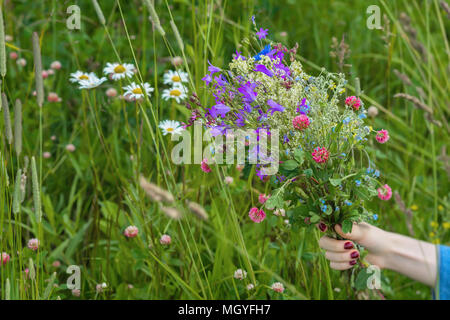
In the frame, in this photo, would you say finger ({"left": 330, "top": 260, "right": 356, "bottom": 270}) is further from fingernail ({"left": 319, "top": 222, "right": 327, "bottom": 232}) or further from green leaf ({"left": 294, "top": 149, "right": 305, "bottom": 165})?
green leaf ({"left": 294, "top": 149, "right": 305, "bottom": 165})

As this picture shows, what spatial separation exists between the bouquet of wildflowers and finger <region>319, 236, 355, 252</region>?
9 cm

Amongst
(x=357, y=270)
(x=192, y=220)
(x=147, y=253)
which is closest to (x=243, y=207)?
(x=192, y=220)

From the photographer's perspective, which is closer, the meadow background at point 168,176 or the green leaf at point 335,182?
the green leaf at point 335,182

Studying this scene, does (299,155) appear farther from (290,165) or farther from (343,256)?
(343,256)

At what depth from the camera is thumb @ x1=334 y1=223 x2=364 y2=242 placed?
97 cm

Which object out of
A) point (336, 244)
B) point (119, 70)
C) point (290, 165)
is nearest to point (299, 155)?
point (290, 165)

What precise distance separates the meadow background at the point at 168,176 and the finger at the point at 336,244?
14cm

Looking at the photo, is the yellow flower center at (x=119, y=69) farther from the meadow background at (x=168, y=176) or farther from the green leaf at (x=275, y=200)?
the green leaf at (x=275, y=200)

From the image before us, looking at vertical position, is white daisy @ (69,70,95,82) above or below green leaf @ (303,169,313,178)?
above

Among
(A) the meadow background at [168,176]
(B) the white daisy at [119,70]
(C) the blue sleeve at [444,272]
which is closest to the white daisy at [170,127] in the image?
(A) the meadow background at [168,176]

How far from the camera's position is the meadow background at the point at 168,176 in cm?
127

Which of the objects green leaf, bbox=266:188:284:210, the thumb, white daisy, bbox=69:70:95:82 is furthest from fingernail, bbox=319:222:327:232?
white daisy, bbox=69:70:95:82

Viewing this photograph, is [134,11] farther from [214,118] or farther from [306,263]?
[214,118]
